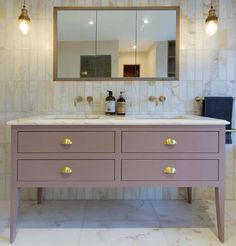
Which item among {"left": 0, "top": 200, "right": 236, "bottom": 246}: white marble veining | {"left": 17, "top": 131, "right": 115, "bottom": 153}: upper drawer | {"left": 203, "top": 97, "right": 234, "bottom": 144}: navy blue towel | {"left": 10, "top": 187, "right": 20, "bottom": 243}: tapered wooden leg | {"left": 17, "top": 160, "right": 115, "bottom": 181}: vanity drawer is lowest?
{"left": 0, "top": 200, "right": 236, "bottom": 246}: white marble veining

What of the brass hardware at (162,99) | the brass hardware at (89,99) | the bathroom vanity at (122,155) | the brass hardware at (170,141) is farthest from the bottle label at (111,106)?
the brass hardware at (170,141)

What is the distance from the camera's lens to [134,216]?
1.90m

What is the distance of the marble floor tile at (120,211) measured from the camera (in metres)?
1.88

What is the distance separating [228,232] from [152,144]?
2.68 feet

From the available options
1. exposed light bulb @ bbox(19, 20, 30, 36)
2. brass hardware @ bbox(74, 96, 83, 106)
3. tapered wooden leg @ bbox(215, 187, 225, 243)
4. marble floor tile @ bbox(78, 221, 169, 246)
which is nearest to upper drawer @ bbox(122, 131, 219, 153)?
tapered wooden leg @ bbox(215, 187, 225, 243)

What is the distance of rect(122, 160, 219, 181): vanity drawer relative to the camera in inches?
60.1

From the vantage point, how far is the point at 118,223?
5.85 feet

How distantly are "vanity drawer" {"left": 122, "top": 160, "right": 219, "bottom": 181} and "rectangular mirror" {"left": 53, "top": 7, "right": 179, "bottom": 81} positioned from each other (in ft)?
3.13

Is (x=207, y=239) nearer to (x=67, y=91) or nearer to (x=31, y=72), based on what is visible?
(x=67, y=91)

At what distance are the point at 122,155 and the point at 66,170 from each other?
36 cm

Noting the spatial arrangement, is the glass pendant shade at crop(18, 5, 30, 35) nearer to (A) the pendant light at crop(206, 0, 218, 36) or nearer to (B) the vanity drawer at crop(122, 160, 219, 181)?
(B) the vanity drawer at crop(122, 160, 219, 181)

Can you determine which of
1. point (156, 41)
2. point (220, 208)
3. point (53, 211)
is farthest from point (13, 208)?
point (156, 41)

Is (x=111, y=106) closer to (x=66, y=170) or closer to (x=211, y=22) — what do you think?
(x=66, y=170)

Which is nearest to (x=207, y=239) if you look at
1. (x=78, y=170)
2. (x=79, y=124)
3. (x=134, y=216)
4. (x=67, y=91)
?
(x=134, y=216)
